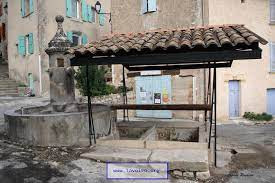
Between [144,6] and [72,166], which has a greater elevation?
[144,6]

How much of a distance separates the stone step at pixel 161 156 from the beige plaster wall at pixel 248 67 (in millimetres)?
10986

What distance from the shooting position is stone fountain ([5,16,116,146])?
24.1ft

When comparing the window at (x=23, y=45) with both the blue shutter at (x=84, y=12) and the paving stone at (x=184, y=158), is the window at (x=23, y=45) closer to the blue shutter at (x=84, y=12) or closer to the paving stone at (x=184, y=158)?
the blue shutter at (x=84, y=12)

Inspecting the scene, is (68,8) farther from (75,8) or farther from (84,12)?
(84,12)

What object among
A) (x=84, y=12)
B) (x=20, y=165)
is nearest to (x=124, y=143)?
(x=20, y=165)

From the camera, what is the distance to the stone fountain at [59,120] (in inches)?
290

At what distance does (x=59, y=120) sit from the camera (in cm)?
730

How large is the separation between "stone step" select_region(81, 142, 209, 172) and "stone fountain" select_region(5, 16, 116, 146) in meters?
0.71

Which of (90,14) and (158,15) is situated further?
(90,14)

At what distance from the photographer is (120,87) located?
18609mm

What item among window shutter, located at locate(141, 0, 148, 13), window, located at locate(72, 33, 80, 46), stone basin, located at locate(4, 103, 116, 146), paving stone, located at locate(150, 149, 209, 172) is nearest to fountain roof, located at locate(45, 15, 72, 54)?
stone basin, located at locate(4, 103, 116, 146)

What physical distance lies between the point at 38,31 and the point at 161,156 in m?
Result: 16.5

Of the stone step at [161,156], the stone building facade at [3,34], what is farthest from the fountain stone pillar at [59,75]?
the stone building facade at [3,34]

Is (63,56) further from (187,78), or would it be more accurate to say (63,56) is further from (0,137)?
(187,78)
